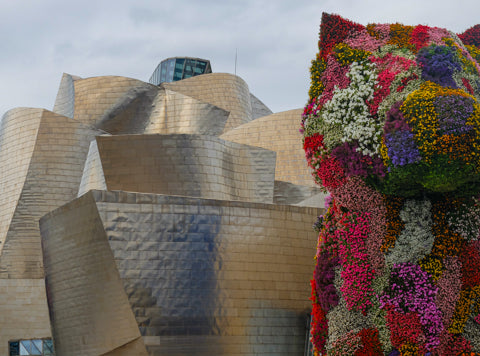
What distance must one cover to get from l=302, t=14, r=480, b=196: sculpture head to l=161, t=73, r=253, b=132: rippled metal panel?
54.6 feet

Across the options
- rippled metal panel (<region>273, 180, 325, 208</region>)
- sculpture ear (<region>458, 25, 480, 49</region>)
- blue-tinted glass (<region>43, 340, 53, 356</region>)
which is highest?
sculpture ear (<region>458, 25, 480, 49</region>)

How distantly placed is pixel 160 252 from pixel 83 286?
2625mm

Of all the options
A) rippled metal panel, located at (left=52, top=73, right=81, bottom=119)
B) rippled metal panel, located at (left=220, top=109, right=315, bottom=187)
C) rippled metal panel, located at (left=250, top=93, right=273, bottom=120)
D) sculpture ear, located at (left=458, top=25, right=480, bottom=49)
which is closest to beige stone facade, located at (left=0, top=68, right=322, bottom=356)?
rippled metal panel, located at (left=220, top=109, right=315, bottom=187)

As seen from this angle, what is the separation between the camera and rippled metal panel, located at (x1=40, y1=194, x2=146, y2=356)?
747 inches

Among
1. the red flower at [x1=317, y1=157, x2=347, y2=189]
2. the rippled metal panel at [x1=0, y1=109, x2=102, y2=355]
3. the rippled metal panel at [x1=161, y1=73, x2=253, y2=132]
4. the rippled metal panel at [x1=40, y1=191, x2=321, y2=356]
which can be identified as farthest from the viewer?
the rippled metal panel at [x1=161, y1=73, x2=253, y2=132]

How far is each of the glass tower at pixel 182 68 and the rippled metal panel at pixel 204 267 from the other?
3257 centimetres

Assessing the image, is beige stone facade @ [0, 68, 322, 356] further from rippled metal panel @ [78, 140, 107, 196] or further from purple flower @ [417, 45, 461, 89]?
purple flower @ [417, 45, 461, 89]

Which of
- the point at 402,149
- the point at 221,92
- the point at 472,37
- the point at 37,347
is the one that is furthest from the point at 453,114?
the point at 221,92

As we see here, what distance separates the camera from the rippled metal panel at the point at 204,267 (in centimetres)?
1891

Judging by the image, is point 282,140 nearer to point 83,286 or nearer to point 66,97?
point 66,97

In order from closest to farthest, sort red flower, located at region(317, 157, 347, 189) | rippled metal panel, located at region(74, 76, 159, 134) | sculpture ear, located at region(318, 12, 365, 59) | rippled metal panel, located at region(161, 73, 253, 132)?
red flower, located at region(317, 157, 347, 189) < sculpture ear, located at region(318, 12, 365, 59) < rippled metal panel, located at region(74, 76, 159, 134) < rippled metal panel, located at region(161, 73, 253, 132)

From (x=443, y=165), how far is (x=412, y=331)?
11.2 ft

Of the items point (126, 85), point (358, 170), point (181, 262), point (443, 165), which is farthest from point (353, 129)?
point (126, 85)

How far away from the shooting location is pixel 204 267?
768 inches
